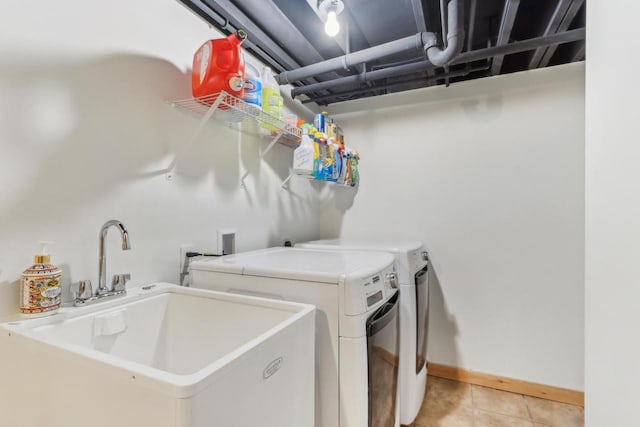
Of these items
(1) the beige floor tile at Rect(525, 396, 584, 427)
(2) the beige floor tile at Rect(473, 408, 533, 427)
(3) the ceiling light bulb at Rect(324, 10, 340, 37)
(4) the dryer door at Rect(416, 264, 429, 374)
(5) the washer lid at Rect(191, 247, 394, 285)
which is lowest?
(1) the beige floor tile at Rect(525, 396, 584, 427)

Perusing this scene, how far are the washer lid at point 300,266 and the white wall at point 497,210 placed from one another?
1138 mm

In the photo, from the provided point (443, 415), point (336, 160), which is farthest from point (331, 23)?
point (443, 415)

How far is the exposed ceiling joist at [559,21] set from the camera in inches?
60.9

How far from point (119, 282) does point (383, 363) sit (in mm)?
1090

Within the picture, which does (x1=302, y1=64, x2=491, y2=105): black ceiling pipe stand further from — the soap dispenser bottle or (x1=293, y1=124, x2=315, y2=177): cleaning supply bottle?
the soap dispenser bottle

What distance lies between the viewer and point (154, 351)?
109 cm

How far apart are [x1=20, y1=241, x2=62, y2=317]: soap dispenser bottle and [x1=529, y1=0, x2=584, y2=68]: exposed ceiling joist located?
8.23 ft

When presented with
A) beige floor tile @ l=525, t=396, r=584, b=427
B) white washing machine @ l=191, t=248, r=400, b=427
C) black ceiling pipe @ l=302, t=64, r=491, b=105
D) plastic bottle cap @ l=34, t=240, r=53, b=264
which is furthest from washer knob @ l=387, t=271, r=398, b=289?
black ceiling pipe @ l=302, t=64, r=491, b=105

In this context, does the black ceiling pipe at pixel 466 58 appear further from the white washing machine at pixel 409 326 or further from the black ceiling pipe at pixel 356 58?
the white washing machine at pixel 409 326

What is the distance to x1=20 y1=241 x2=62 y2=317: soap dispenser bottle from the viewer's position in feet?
2.79

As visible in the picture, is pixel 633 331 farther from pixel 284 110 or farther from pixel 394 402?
pixel 284 110

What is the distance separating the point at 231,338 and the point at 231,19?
5.38ft

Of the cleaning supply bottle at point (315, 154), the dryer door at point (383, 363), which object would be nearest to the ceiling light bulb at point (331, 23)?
the cleaning supply bottle at point (315, 154)

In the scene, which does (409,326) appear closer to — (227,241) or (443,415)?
(443,415)
